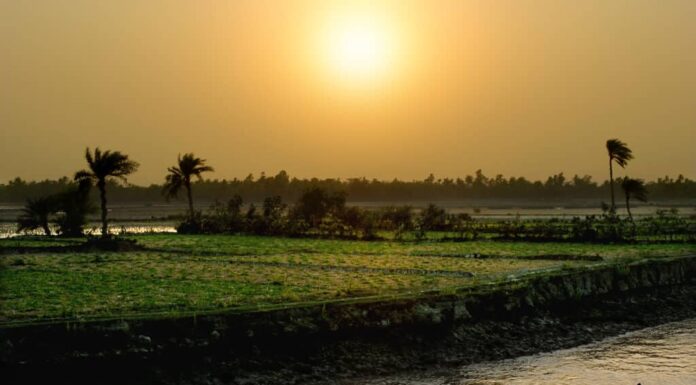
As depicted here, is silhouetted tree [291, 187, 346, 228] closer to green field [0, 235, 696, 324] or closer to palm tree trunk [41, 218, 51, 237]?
palm tree trunk [41, 218, 51, 237]

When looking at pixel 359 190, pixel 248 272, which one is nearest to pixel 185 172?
pixel 248 272

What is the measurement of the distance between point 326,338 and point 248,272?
37.4ft

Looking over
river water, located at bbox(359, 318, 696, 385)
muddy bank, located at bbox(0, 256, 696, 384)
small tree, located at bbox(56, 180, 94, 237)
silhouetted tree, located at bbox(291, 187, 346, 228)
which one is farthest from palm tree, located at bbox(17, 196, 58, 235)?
river water, located at bbox(359, 318, 696, 385)

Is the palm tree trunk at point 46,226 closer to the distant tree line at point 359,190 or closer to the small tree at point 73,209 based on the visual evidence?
the small tree at point 73,209

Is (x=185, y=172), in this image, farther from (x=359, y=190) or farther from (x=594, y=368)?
(x=359, y=190)

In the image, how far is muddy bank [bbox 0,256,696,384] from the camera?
1580cm

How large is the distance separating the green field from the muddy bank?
1.27m

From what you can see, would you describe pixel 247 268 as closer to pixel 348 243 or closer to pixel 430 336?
pixel 430 336

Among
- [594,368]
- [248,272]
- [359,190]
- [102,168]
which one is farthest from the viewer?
[359,190]

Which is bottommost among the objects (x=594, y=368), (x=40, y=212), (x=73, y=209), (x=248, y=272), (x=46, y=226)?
(x=594, y=368)

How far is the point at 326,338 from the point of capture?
18328 mm

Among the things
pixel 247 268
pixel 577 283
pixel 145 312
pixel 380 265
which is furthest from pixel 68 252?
pixel 577 283

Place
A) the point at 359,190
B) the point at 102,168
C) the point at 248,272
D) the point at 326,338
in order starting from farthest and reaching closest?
the point at 359,190
the point at 102,168
the point at 248,272
the point at 326,338

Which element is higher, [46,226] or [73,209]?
[73,209]
